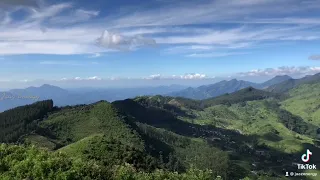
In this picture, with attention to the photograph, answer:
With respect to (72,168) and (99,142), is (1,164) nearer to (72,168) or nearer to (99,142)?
(72,168)

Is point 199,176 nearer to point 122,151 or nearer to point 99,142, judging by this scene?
point 122,151

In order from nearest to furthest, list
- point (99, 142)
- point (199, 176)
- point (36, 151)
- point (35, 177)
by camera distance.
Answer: point (35, 177)
point (199, 176)
point (36, 151)
point (99, 142)

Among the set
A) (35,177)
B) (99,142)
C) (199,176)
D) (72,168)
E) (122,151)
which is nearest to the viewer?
(35,177)

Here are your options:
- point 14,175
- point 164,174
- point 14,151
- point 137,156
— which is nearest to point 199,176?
point 164,174

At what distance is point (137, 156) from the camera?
13138 cm

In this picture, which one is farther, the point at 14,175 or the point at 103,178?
the point at 103,178

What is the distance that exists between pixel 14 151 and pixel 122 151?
68374mm

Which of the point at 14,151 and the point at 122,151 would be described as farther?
the point at 122,151

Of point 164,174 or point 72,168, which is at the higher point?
point 72,168

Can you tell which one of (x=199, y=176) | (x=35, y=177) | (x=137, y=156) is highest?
(x=35, y=177)

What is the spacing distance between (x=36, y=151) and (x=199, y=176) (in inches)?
1236

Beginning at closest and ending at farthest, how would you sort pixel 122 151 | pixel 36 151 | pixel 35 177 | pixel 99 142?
pixel 35 177
pixel 36 151
pixel 122 151
pixel 99 142

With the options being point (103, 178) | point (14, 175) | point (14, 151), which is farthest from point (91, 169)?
point (14, 151)

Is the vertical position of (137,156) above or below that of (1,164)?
below
